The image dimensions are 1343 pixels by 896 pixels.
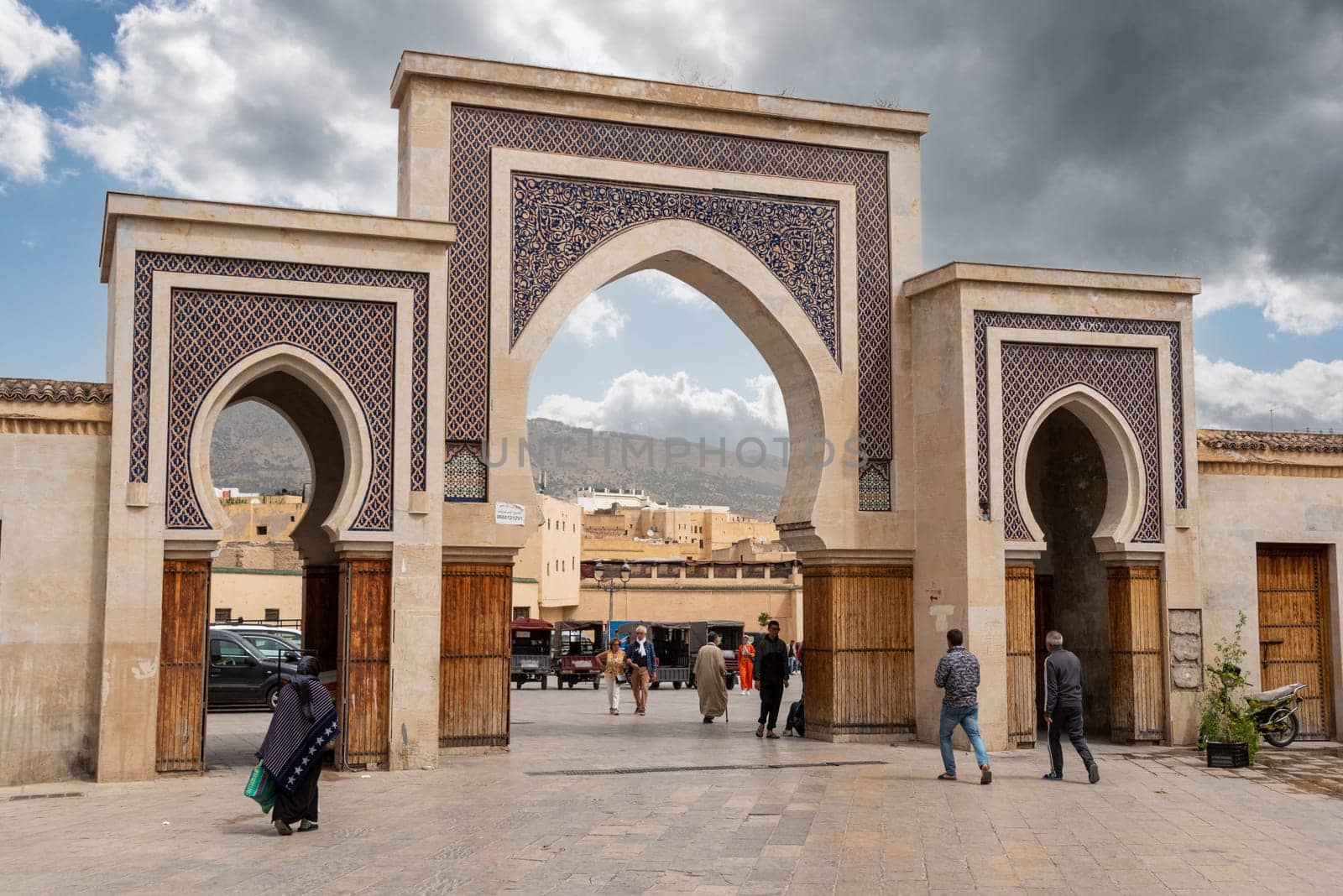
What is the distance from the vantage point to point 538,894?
6293 millimetres

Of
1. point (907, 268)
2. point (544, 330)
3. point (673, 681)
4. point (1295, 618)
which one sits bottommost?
point (673, 681)

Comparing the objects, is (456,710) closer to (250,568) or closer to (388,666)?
(388,666)

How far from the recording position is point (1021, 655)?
487 inches

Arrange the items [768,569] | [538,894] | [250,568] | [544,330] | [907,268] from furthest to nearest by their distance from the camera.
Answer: [768,569]
[250,568]
[907,268]
[544,330]
[538,894]

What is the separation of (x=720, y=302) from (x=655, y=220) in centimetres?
124

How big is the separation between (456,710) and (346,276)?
3.93 m

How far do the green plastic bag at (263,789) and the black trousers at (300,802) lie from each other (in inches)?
1.7

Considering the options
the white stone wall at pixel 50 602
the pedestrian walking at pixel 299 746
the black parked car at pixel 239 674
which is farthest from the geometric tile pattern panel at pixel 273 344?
the black parked car at pixel 239 674

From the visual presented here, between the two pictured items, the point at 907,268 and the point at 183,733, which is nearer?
the point at 183,733

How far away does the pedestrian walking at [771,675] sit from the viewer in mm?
13258

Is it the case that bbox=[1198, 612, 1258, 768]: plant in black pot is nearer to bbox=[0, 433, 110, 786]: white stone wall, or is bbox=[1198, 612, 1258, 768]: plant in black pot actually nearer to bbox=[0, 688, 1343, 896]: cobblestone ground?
bbox=[0, 688, 1343, 896]: cobblestone ground

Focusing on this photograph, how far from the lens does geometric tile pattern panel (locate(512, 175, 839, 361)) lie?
40.7 ft

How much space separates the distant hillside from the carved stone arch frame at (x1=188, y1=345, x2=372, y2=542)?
138 cm

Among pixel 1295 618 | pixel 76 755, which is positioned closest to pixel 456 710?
pixel 76 755
